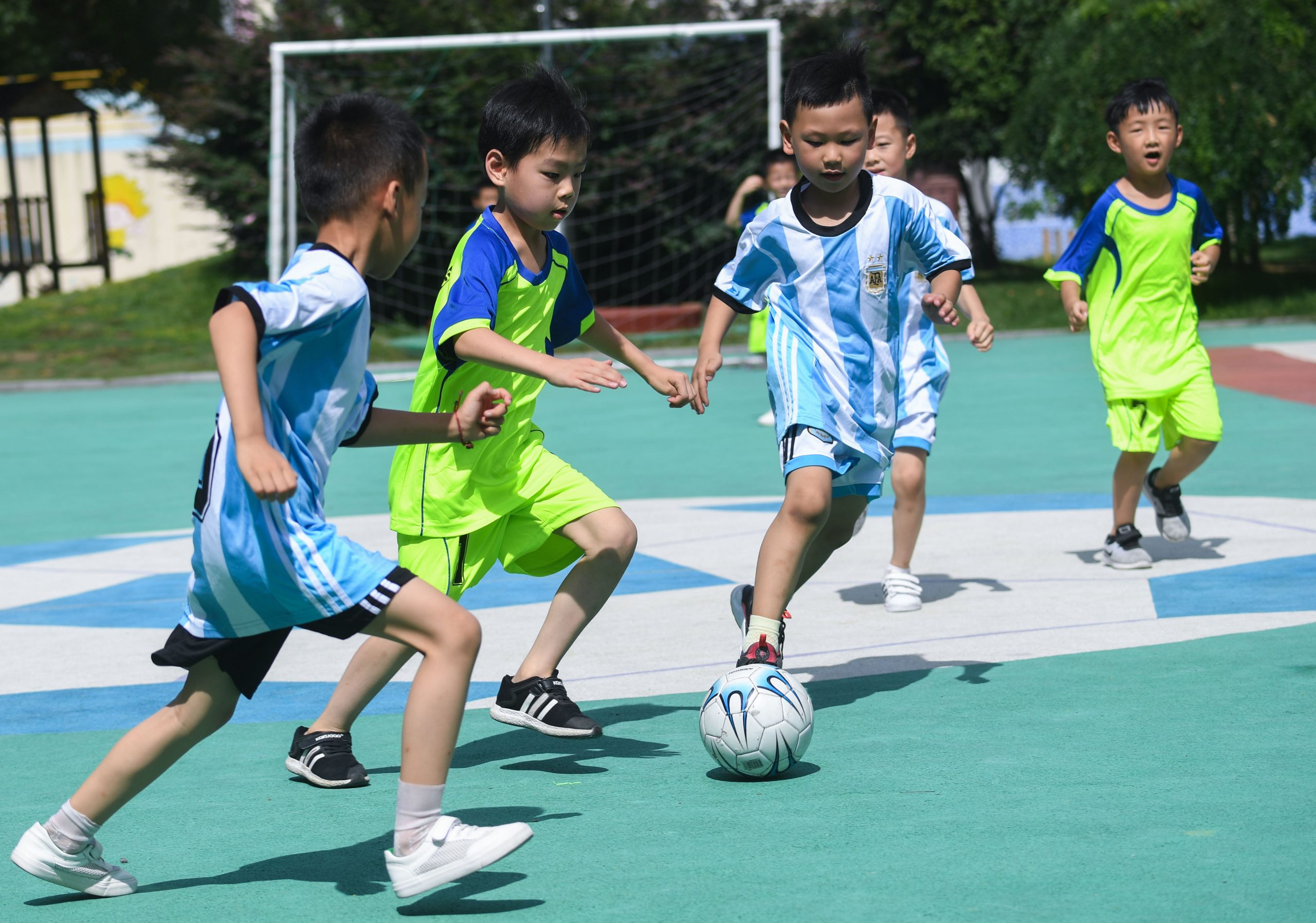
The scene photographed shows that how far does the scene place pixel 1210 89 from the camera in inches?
864

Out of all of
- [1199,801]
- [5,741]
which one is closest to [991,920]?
[1199,801]

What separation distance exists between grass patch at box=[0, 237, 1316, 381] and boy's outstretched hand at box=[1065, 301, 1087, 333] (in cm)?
1377

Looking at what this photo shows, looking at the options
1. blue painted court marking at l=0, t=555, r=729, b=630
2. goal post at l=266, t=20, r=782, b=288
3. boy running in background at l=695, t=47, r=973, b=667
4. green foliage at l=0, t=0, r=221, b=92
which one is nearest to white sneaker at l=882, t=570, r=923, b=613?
blue painted court marking at l=0, t=555, r=729, b=630

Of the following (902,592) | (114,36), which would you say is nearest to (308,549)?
(902,592)

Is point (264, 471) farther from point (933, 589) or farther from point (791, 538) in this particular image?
point (933, 589)

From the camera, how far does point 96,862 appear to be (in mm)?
3125

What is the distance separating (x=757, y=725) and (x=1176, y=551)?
11.7ft

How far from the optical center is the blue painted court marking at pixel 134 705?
4.64 metres

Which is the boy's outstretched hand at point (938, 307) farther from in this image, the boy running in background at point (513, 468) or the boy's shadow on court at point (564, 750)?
the boy's shadow on court at point (564, 750)

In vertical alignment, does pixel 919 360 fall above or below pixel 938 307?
below

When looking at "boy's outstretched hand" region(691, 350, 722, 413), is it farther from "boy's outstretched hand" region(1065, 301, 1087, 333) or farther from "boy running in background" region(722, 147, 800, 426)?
"boy running in background" region(722, 147, 800, 426)

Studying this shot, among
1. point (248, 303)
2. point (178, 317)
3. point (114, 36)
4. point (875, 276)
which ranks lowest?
point (178, 317)

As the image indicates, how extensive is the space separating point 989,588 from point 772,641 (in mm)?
2044

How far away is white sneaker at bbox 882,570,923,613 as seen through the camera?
5.77 m
